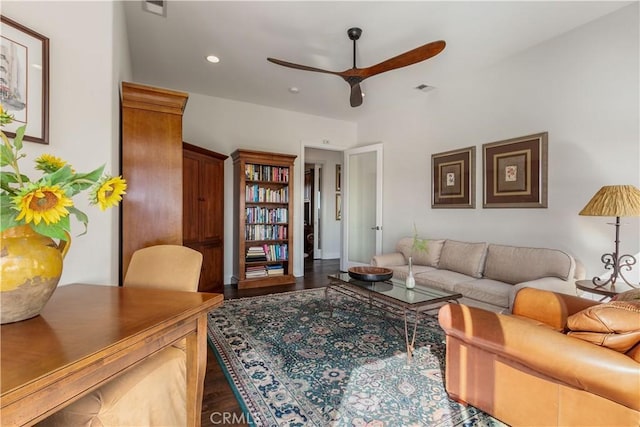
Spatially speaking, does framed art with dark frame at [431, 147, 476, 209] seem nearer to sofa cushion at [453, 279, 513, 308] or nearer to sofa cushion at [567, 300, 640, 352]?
sofa cushion at [453, 279, 513, 308]

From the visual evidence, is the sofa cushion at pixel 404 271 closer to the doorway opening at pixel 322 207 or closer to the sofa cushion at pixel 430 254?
the sofa cushion at pixel 430 254

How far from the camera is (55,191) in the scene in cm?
85

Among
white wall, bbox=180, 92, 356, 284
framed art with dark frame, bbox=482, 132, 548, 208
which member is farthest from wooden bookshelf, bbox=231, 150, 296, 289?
framed art with dark frame, bbox=482, 132, 548, 208

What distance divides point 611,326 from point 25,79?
2.83 meters

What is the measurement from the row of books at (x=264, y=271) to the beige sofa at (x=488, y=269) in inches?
63.3

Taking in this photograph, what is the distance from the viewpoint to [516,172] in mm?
3248

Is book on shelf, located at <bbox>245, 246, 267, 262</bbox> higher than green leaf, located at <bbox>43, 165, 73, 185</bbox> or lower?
lower

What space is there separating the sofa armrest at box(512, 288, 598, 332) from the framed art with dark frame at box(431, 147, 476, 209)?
6.15ft

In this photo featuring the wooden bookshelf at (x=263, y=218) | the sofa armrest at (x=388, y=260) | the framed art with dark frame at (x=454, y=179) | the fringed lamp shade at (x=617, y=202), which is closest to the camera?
the fringed lamp shade at (x=617, y=202)

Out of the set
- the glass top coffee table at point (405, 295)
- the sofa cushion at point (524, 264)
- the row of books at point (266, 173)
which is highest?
the row of books at point (266, 173)

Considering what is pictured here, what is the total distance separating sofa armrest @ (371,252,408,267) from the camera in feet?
12.6

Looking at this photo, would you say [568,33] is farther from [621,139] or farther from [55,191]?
[55,191]

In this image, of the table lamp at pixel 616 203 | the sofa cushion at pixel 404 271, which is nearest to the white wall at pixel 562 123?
the table lamp at pixel 616 203

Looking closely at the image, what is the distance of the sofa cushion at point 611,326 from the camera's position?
3.90 ft
